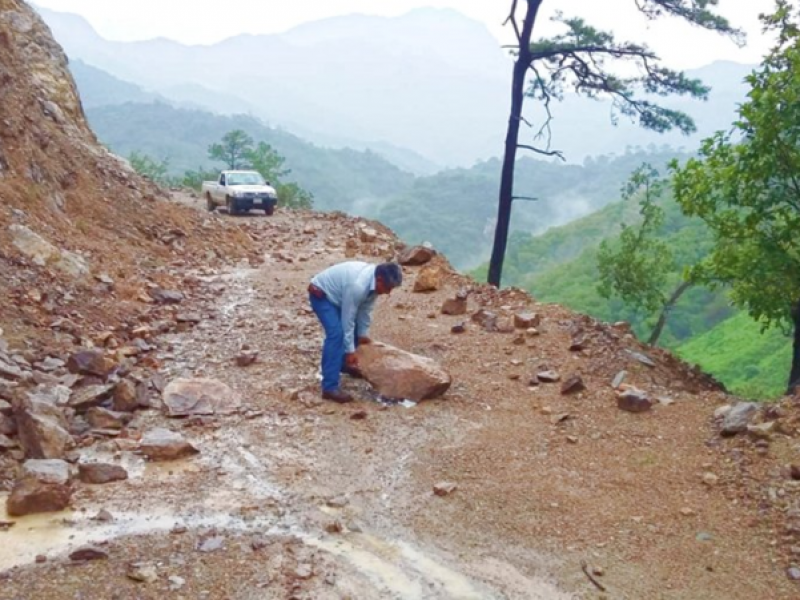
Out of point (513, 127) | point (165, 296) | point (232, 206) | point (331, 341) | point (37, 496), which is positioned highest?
point (513, 127)

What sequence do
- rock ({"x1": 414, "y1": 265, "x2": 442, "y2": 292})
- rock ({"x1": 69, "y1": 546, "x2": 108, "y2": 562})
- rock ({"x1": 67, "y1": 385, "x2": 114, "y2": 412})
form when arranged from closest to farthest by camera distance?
rock ({"x1": 69, "y1": 546, "x2": 108, "y2": 562}), rock ({"x1": 67, "y1": 385, "x2": 114, "y2": 412}), rock ({"x1": 414, "y1": 265, "x2": 442, "y2": 292})

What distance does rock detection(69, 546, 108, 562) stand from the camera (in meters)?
4.28

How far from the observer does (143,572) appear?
420 cm

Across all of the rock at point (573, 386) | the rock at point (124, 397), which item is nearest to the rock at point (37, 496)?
the rock at point (124, 397)

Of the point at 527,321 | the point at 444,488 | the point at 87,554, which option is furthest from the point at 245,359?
the point at 87,554

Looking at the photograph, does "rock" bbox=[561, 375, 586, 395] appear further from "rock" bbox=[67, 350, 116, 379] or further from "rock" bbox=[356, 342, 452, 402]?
"rock" bbox=[67, 350, 116, 379]

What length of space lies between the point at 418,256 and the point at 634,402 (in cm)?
737

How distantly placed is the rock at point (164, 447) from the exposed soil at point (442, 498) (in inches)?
4.7

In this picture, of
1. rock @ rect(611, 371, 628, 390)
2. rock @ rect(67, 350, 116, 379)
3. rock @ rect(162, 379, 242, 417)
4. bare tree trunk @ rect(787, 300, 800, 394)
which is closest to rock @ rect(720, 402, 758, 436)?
rock @ rect(611, 371, 628, 390)

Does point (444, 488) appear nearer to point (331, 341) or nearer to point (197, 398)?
point (331, 341)

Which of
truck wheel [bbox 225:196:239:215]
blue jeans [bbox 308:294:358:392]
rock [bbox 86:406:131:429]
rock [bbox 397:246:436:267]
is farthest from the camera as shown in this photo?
truck wheel [bbox 225:196:239:215]

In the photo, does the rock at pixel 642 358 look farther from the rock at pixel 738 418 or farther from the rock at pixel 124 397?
the rock at pixel 124 397

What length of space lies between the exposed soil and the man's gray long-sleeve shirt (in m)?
0.75

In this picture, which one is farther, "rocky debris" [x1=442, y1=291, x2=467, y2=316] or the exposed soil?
"rocky debris" [x1=442, y1=291, x2=467, y2=316]
